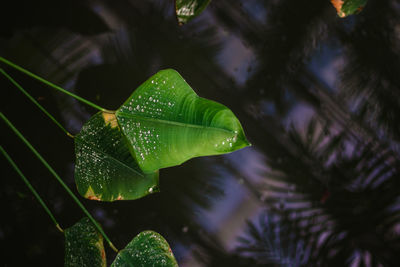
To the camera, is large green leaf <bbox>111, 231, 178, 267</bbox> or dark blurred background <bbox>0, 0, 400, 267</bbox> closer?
large green leaf <bbox>111, 231, 178, 267</bbox>

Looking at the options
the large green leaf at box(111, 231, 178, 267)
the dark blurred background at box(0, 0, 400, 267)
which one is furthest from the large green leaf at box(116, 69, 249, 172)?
the dark blurred background at box(0, 0, 400, 267)

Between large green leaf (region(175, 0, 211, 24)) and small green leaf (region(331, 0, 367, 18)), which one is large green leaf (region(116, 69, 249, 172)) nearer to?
large green leaf (region(175, 0, 211, 24))

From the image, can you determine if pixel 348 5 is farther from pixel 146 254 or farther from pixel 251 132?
pixel 146 254

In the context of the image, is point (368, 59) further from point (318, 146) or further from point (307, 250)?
point (307, 250)

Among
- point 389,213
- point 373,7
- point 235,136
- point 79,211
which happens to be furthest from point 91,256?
point 373,7

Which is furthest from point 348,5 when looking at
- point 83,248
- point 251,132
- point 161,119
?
point 83,248

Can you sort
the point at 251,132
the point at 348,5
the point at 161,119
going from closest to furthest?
the point at 161,119 < the point at 348,5 < the point at 251,132
